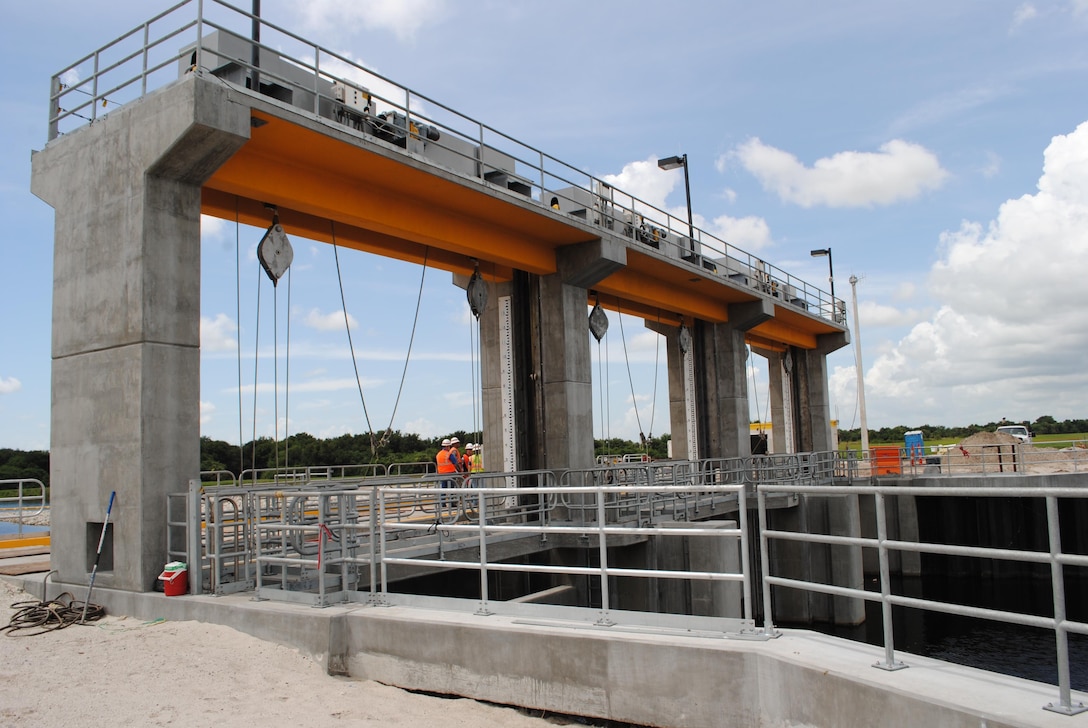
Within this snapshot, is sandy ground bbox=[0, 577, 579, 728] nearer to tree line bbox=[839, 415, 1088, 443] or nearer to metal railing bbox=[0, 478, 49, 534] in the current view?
metal railing bbox=[0, 478, 49, 534]

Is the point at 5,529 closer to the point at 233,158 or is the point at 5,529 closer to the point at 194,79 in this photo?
the point at 233,158

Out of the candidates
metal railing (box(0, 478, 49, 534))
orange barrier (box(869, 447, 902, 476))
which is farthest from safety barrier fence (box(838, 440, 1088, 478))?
metal railing (box(0, 478, 49, 534))

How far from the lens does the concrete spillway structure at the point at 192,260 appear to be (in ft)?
36.7

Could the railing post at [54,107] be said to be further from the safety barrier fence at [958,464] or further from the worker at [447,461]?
the safety barrier fence at [958,464]

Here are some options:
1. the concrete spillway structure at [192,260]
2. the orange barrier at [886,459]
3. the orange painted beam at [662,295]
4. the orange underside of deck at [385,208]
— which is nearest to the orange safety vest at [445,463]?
the concrete spillway structure at [192,260]

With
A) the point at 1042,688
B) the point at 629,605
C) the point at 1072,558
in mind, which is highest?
the point at 1072,558

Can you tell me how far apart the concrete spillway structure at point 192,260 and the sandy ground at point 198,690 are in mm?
2217

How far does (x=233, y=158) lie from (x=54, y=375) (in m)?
4.20

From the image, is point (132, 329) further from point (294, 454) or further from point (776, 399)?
point (776, 399)

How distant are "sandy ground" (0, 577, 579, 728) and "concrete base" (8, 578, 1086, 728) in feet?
0.68

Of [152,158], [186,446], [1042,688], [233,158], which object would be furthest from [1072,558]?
[233,158]

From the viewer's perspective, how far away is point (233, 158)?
1312cm

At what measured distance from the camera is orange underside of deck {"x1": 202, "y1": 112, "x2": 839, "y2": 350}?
530 inches

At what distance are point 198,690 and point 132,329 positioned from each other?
5557 millimetres
